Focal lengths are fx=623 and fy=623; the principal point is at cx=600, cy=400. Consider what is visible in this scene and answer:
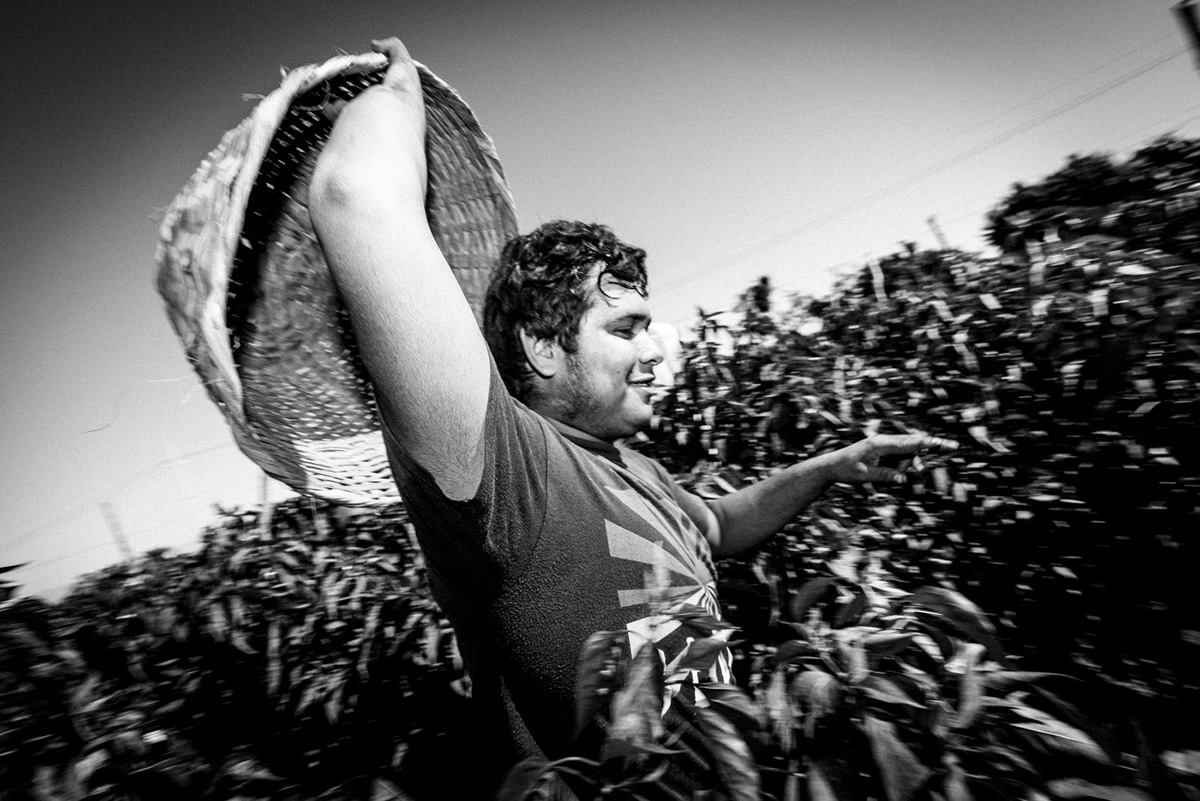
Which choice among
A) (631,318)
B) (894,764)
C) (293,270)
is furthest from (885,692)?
(293,270)

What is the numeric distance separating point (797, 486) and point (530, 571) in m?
1.02

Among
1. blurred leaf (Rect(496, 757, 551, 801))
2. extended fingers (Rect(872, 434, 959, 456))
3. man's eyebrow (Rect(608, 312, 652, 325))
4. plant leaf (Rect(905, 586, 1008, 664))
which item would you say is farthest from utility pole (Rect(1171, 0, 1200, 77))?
blurred leaf (Rect(496, 757, 551, 801))

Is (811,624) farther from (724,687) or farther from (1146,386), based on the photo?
(1146,386)

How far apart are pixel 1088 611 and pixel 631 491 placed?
4.09 ft

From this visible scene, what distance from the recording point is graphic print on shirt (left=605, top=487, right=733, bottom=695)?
3.48 ft

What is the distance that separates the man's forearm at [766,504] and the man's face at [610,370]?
52 centimetres

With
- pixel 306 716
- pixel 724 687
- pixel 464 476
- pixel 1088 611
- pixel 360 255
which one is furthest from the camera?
pixel 306 716

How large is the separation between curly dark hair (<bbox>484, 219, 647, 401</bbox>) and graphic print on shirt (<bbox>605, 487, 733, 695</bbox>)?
435 millimetres

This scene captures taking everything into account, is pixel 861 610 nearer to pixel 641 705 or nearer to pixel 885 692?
pixel 885 692

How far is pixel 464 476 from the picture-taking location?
0.89m

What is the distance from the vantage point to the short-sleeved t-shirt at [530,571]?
0.95 metres

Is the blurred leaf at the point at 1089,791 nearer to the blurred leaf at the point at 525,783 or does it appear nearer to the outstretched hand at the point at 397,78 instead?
the blurred leaf at the point at 525,783

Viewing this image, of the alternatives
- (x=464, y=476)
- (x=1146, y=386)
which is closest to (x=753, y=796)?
(x=464, y=476)

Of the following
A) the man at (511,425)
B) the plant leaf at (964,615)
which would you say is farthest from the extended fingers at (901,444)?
the plant leaf at (964,615)
